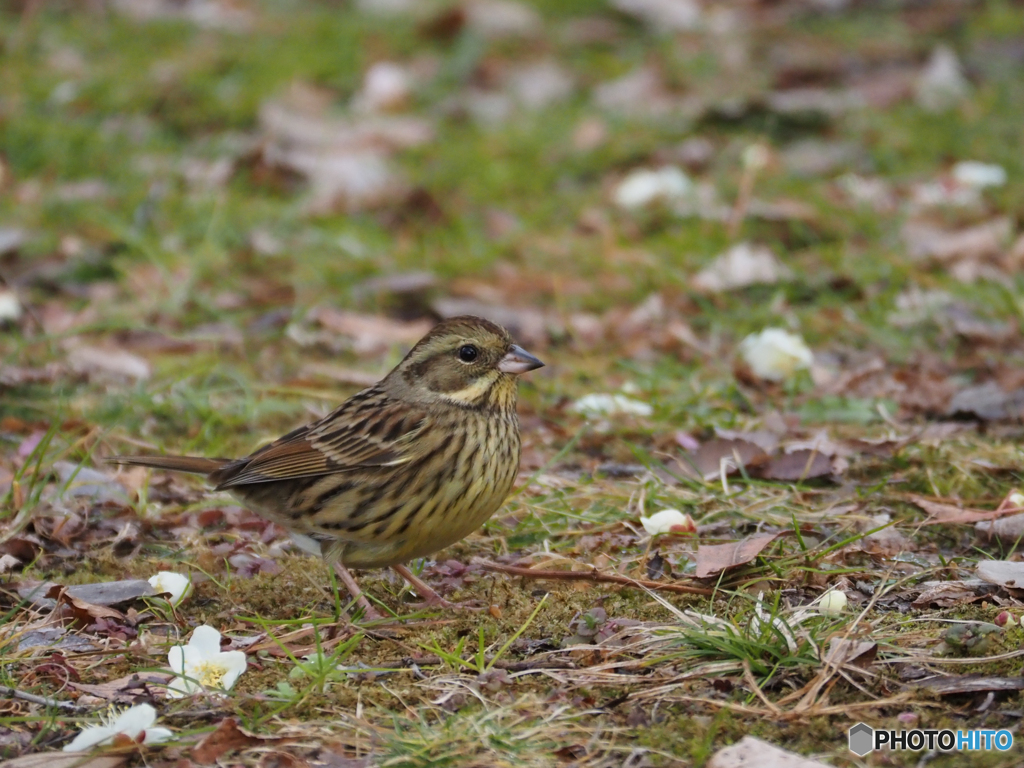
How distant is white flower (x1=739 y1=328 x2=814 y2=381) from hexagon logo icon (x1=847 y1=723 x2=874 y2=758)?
2741mm

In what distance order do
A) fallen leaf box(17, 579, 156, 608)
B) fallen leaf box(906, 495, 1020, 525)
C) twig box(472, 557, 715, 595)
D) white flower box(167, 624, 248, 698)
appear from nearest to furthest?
white flower box(167, 624, 248, 698) → twig box(472, 557, 715, 595) → fallen leaf box(17, 579, 156, 608) → fallen leaf box(906, 495, 1020, 525)

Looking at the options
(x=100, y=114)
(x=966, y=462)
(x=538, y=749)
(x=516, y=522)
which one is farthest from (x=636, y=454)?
(x=100, y=114)

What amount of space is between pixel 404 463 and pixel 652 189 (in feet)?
13.8

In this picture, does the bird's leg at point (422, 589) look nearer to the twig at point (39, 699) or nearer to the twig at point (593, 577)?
the twig at point (593, 577)

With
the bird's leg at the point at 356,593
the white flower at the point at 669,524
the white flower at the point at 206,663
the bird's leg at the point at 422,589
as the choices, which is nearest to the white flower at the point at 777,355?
the white flower at the point at 669,524

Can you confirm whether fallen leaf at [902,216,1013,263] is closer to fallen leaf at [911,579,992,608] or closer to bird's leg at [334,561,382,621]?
fallen leaf at [911,579,992,608]

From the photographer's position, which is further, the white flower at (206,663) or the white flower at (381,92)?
the white flower at (381,92)

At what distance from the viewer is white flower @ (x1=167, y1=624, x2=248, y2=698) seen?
11.8 ft

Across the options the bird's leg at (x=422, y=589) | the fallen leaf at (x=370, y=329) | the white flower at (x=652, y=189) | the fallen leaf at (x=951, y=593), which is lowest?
the bird's leg at (x=422, y=589)

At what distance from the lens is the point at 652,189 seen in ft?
26.8

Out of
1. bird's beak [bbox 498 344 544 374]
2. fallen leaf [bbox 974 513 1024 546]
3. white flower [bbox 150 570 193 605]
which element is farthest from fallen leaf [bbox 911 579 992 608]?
white flower [bbox 150 570 193 605]

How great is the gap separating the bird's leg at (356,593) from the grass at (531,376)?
8cm

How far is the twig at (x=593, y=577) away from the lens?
4.02 metres

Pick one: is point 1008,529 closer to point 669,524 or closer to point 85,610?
point 669,524
